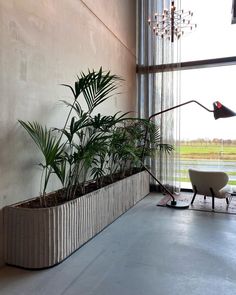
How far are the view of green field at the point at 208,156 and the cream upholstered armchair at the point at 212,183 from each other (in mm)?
1315

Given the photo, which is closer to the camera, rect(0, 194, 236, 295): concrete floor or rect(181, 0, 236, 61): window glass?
rect(0, 194, 236, 295): concrete floor

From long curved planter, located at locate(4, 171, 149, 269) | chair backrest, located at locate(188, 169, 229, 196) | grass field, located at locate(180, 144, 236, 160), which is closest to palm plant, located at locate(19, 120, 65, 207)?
long curved planter, located at locate(4, 171, 149, 269)

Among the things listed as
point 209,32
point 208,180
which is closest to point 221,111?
point 208,180

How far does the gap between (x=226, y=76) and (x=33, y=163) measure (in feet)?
16.1

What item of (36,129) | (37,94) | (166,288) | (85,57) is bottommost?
(166,288)

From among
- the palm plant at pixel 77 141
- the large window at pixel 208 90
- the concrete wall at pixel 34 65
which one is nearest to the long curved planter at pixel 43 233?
the concrete wall at pixel 34 65

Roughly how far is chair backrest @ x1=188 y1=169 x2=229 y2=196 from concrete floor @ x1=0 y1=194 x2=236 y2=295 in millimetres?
792

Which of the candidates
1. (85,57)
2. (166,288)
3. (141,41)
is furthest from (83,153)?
(141,41)

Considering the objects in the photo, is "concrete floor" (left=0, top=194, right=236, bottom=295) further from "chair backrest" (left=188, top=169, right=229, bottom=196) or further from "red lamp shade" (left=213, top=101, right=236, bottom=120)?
"red lamp shade" (left=213, top=101, right=236, bottom=120)

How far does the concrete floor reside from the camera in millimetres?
2119

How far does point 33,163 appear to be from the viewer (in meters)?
2.84

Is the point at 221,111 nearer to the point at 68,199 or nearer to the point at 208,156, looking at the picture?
the point at 208,156

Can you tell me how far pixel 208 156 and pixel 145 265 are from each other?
4230mm

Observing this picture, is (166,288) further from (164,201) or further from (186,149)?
(186,149)
